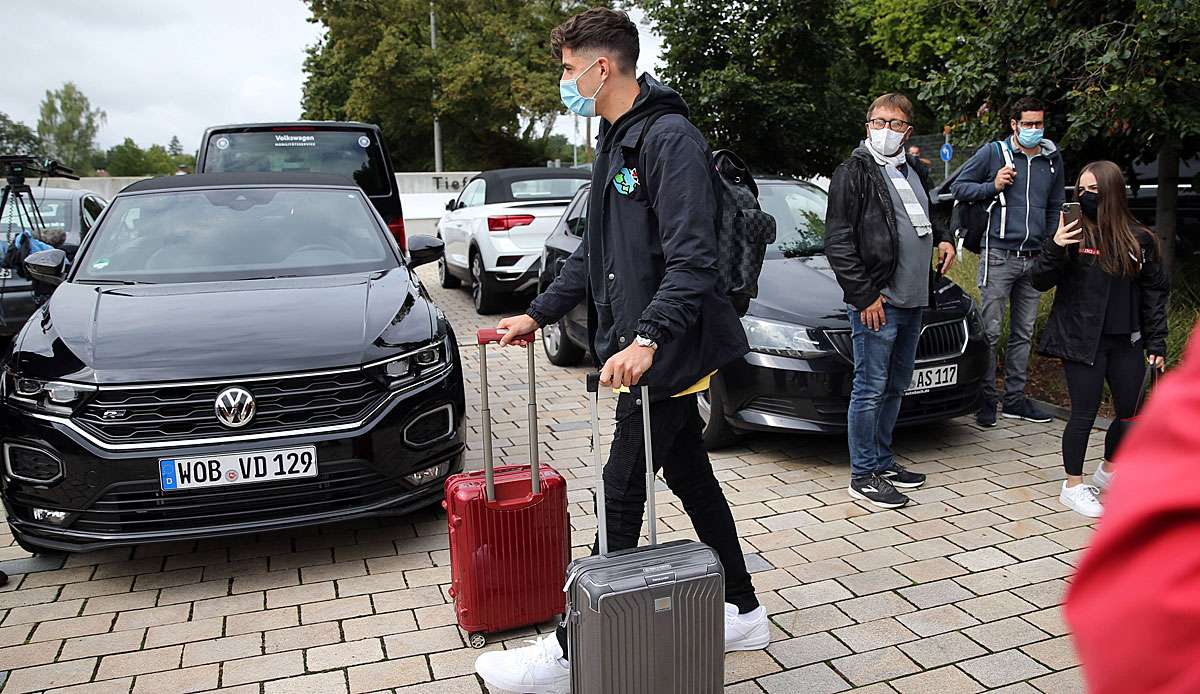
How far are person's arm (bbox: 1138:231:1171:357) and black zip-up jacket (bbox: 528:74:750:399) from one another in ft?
8.25

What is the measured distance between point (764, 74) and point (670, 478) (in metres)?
8.81

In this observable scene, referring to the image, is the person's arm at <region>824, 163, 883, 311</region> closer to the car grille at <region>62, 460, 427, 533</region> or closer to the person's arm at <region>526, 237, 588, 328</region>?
the person's arm at <region>526, 237, 588, 328</region>

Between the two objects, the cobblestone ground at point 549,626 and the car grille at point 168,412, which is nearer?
the cobblestone ground at point 549,626

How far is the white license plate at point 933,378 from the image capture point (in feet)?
17.1

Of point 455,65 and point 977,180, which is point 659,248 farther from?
point 455,65

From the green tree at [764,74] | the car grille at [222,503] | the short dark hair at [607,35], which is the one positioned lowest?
the car grille at [222,503]

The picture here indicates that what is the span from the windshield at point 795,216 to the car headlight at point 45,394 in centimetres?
384

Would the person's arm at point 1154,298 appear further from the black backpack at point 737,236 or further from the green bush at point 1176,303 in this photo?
the black backpack at point 737,236

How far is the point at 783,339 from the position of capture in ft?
16.9

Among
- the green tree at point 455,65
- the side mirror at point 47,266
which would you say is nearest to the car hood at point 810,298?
the side mirror at point 47,266

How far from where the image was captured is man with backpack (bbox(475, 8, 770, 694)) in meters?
2.71

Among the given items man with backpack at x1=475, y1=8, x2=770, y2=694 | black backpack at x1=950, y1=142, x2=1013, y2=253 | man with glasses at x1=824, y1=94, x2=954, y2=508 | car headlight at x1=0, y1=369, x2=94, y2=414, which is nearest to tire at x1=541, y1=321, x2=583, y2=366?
black backpack at x1=950, y1=142, x2=1013, y2=253

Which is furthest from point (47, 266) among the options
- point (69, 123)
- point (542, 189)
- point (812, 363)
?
point (69, 123)

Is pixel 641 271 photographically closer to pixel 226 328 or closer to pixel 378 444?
pixel 378 444
